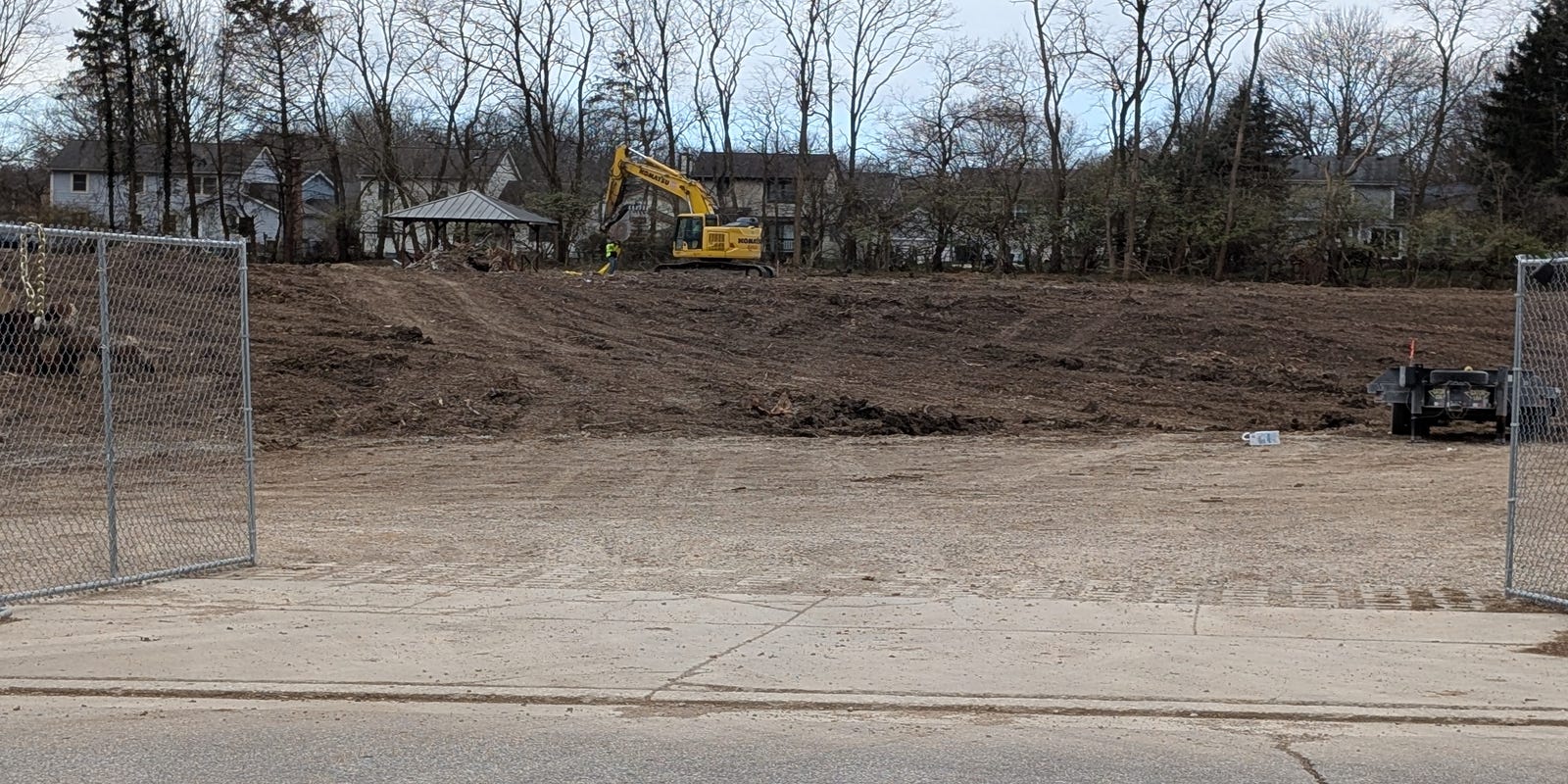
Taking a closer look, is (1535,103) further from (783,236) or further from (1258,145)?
(783,236)

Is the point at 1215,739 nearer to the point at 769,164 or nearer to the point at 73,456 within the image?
the point at 73,456

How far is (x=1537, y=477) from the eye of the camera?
1591cm

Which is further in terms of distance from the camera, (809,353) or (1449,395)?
(809,353)

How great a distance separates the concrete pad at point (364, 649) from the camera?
Result: 717cm

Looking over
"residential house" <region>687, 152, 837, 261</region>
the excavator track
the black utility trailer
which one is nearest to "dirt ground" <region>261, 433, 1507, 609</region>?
the black utility trailer

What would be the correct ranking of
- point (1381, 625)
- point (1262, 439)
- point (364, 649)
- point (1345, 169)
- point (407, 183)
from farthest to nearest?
1. point (407, 183)
2. point (1345, 169)
3. point (1262, 439)
4. point (1381, 625)
5. point (364, 649)

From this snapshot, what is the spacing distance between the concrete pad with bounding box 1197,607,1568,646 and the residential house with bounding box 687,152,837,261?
42.9 metres

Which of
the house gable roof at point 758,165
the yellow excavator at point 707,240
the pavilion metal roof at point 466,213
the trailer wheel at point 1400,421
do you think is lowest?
the trailer wheel at point 1400,421

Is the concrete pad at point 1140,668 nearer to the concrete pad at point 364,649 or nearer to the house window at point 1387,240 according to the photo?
the concrete pad at point 364,649

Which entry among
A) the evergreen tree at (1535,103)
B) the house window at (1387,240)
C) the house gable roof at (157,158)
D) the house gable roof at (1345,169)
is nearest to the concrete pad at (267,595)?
the house window at (1387,240)

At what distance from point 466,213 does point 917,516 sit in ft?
104

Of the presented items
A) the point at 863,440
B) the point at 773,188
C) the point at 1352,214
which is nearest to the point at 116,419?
the point at 863,440

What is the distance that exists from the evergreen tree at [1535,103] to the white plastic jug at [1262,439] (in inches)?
1431

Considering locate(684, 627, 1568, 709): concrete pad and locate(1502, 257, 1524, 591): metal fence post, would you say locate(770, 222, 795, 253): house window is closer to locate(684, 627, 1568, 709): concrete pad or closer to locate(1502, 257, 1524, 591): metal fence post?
locate(1502, 257, 1524, 591): metal fence post
